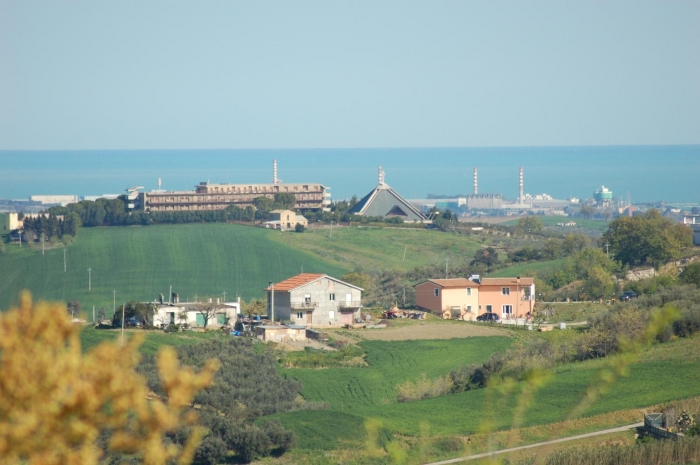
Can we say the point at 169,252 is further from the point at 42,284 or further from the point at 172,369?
the point at 172,369

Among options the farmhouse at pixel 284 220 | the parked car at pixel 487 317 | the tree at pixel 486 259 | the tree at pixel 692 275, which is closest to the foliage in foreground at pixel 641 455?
the parked car at pixel 487 317

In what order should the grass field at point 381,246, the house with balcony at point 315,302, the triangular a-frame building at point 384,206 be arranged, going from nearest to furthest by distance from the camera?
the house with balcony at point 315,302 → the grass field at point 381,246 → the triangular a-frame building at point 384,206

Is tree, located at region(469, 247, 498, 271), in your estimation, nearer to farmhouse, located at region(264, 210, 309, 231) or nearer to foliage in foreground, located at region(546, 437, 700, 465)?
farmhouse, located at region(264, 210, 309, 231)

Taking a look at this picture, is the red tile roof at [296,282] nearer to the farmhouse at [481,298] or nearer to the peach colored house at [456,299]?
the peach colored house at [456,299]

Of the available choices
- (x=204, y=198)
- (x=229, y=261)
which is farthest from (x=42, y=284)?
(x=204, y=198)

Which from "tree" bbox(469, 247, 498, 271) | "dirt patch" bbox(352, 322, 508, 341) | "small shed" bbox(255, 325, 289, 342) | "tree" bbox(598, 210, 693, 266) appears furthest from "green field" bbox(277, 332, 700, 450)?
"tree" bbox(469, 247, 498, 271)

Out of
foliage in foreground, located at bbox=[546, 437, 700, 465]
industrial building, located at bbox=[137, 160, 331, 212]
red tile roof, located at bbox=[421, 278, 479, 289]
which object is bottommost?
foliage in foreground, located at bbox=[546, 437, 700, 465]
